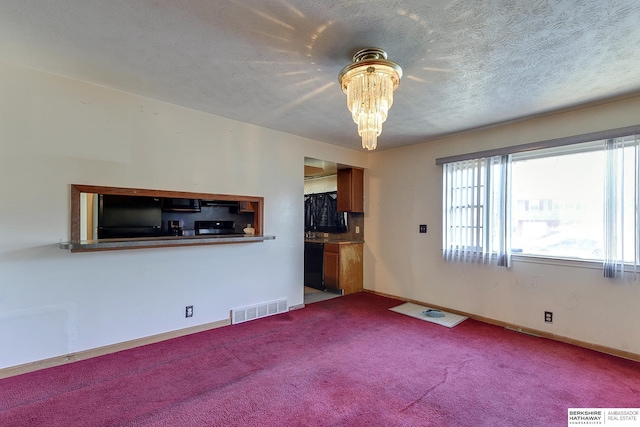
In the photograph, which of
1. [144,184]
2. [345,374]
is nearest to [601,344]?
[345,374]

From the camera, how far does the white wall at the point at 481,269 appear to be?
287 cm

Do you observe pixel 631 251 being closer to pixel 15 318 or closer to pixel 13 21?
pixel 13 21

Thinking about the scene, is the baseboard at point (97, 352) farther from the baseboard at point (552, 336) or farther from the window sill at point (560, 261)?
the window sill at point (560, 261)

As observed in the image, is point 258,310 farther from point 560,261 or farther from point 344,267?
point 560,261

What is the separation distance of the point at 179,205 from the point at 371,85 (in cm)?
286

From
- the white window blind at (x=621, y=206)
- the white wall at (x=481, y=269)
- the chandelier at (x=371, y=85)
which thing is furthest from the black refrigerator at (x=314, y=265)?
the white window blind at (x=621, y=206)

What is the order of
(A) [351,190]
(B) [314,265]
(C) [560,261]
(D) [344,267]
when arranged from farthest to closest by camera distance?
(B) [314,265] → (A) [351,190] → (D) [344,267] → (C) [560,261]

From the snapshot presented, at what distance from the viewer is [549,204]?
3.29m

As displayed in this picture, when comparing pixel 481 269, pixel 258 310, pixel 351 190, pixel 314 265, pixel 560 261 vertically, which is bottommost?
pixel 258 310

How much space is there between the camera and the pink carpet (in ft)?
6.27

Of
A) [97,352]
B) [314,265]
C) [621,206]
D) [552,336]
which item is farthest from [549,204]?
[97,352]

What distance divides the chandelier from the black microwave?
7.93 ft

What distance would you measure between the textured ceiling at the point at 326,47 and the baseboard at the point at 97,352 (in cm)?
239

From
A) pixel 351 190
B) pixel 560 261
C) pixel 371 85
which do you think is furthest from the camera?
pixel 351 190
